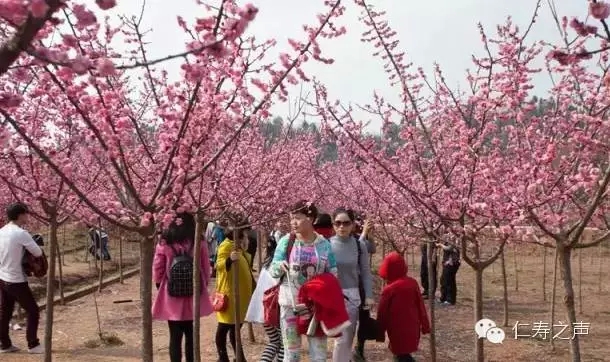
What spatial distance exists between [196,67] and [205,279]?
3571 mm

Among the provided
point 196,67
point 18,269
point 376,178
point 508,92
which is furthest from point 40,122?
point 376,178

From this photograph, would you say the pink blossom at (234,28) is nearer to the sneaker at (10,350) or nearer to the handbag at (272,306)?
the handbag at (272,306)

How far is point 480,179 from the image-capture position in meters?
4.62

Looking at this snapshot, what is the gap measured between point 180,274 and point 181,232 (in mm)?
389

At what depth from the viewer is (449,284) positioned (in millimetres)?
11594

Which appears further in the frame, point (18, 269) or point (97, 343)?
point (97, 343)

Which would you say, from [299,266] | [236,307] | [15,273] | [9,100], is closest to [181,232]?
[299,266]

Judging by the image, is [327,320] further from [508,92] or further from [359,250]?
[508,92]

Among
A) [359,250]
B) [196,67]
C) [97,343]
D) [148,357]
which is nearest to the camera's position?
[196,67]

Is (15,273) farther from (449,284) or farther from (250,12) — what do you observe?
(449,284)

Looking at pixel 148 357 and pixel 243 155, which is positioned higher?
pixel 243 155

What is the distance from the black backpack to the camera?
17.3 feet

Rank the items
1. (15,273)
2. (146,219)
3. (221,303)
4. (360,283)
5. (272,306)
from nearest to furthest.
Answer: (146,219), (272,306), (360,283), (221,303), (15,273)

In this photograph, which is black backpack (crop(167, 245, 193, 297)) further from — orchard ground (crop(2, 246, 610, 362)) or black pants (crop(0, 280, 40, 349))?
black pants (crop(0, 280, 40, 349))
